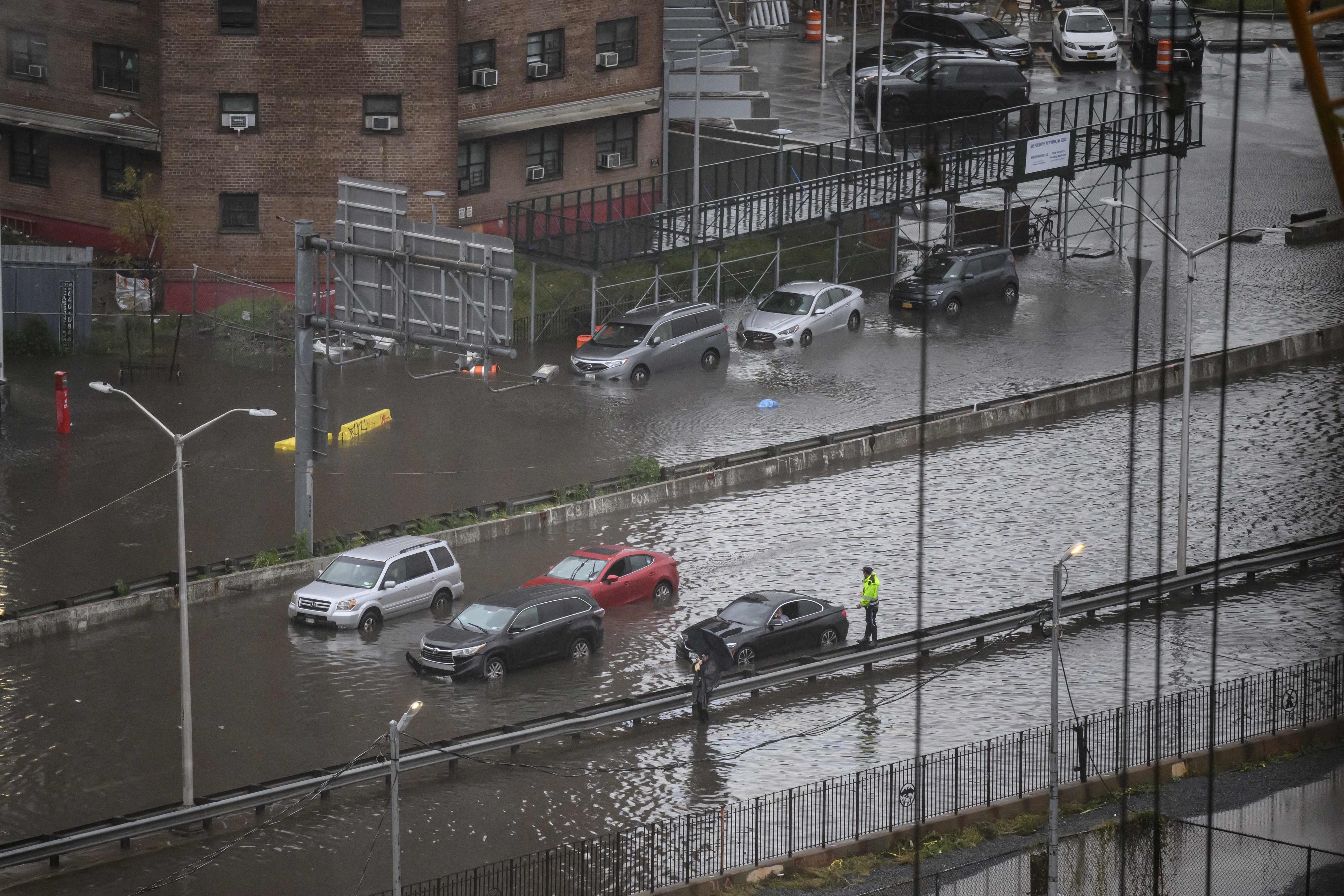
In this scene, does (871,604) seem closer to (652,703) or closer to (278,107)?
(652,703)

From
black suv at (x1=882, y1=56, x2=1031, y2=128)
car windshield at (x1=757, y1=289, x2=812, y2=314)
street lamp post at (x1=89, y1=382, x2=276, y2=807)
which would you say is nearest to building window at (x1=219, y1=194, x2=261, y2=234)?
car windshield at (x1=757, y1=289, x2=812, y2=314)

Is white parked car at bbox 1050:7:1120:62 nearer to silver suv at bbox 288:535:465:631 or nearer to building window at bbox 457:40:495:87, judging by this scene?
building window at bbox 457:40:495:87

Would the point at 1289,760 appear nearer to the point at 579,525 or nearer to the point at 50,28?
the point at 579,525

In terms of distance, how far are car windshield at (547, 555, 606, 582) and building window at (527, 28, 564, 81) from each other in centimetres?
2139

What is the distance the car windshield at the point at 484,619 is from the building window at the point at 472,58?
22016 millimetres

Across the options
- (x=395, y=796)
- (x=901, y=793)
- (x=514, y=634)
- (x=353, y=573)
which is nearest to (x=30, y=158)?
(x=353, y=573)

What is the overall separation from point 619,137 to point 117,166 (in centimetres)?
1308

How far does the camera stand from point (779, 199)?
45750 millimetres

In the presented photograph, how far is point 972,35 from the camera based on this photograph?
58438 mm

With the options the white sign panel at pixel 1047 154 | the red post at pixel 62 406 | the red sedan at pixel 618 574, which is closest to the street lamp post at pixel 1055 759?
the red sedan at pixel 618 574

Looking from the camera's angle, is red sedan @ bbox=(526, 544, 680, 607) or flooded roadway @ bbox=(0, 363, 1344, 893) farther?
red sedan @ bbox=(526, 544, 680, 607)

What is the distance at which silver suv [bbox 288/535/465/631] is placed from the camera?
2936 cm

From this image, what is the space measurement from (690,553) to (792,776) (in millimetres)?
8359

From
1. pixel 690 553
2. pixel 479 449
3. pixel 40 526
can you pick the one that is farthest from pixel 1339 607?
pixel 40 526
